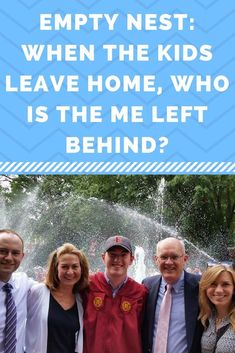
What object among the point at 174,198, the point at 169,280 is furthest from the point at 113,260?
the point at 174,198

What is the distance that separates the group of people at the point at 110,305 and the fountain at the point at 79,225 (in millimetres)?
15798

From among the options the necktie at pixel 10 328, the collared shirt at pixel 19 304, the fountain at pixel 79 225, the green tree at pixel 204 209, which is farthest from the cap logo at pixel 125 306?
the green tree at pixel 204 209

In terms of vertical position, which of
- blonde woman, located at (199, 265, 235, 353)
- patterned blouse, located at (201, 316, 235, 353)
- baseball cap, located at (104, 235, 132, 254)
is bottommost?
patterned blouse, located at (201, 316, 235, 353)

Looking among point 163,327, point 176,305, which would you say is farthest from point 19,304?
point 176,305

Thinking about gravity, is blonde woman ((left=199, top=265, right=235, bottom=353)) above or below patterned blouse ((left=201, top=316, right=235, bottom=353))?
above

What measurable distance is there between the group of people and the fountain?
15.8 metres

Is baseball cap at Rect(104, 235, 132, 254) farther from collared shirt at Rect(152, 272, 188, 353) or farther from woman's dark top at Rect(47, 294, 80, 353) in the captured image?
woman's dark top at Rect(47, 294, 80, 353)

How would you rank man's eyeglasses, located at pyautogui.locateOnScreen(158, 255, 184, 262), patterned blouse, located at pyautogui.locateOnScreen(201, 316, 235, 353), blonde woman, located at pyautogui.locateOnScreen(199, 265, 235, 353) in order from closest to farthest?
patterned blouse, located at pyautogui.locateOnScreen(201, 316, 235, 353)
blonde woman, located at pyautogui.locateOnScreen(199, 265, 235, 353)
man's eyeglasses, located at pyautogui.locateOnScreen(158, 255, 184, 262)

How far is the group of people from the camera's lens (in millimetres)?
4918

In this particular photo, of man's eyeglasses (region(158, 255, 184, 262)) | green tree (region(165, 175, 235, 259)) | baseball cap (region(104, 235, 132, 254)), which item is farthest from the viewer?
green tree (region(165, 175, 235, 259))

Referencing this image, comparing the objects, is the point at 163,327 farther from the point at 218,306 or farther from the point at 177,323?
the point at 218,306

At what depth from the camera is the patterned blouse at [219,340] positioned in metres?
4.57

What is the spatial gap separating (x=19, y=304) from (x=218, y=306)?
1724 millimetres

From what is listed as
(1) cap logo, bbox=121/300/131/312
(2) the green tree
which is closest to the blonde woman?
(1) cap logo, bbox=121/300/131/312
